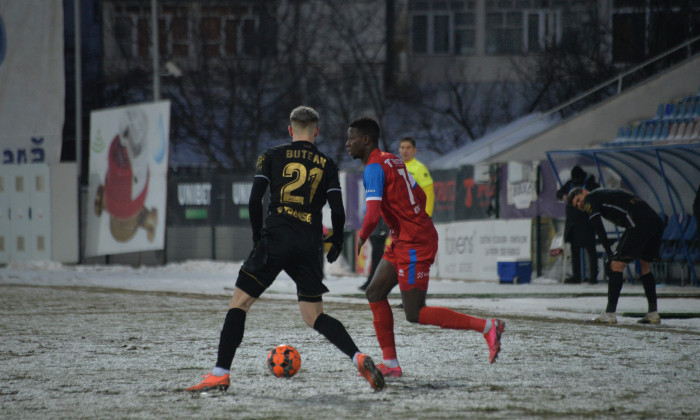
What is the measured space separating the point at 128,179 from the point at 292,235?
60.4ft

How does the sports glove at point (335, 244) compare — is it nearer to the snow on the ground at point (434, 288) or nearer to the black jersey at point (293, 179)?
the black jersey at point (293, 179)

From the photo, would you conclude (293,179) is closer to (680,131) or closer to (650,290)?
(650,290)

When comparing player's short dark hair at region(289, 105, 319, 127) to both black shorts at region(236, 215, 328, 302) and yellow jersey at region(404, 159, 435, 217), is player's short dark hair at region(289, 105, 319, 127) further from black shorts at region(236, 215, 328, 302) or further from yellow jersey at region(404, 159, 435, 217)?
yellow jersey at region(404, 159, 435, 217)

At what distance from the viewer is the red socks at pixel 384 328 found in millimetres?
7039

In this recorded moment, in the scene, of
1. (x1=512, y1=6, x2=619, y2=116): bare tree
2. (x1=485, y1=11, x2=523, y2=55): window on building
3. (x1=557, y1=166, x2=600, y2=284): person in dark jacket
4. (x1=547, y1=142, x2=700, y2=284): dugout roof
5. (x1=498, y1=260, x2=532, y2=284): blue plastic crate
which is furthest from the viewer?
(x1=485, y1=11, x2=523, y2=55): window on building

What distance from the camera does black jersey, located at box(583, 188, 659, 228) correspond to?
1066cm

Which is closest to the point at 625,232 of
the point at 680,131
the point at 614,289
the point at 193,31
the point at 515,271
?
the point at 614,289

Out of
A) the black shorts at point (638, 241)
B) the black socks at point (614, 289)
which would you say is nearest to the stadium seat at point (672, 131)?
the black shorts at point (638, 241)

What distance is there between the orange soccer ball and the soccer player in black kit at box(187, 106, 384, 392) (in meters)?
0.44

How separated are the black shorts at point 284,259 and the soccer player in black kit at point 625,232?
4.72 metres

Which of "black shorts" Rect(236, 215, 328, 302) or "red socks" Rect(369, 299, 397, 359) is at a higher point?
"black shorts" Rect(236, 215, 328, 302)

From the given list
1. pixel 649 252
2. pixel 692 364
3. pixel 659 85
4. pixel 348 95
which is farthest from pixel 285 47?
pixel 692 364

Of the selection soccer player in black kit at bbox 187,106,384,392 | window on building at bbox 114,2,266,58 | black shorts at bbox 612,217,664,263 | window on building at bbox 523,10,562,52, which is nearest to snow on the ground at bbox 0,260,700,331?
black shorts at bbox 612,217,664,263

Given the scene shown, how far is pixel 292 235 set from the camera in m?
6.45
